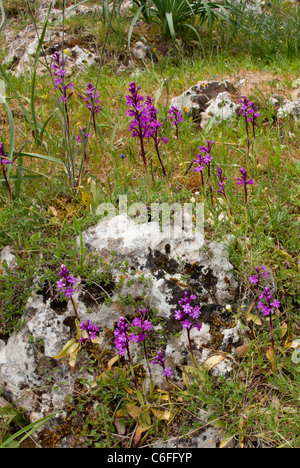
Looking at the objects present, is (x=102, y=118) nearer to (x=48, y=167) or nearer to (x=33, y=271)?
(x=48, y=167)

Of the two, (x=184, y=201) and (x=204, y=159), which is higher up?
(x=204, y=159)

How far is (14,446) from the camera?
74.0 inches

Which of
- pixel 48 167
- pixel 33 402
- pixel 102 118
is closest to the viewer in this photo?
pixel 33 402

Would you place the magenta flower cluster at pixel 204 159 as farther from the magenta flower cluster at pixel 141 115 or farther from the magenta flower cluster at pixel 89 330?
the magenta flower cluster at pixel 89 330

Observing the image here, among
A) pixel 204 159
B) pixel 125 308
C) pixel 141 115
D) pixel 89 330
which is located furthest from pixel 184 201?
pixel 89 330

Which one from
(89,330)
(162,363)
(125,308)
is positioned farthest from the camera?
(125,308)

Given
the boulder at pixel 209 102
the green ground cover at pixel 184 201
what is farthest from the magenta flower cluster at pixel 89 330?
the boulder at pixel 209 102

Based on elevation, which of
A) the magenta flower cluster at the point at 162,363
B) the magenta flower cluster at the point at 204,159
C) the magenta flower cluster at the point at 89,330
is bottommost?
the magenta flower cluster at the point at 162,363

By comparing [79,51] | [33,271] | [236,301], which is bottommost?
[236,301]

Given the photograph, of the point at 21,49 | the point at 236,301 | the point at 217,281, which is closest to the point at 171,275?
the point at 217,281

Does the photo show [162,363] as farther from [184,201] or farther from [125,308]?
[184,201]

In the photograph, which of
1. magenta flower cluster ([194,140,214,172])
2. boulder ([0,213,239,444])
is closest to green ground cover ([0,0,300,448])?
boulder ([0,213,239,444])

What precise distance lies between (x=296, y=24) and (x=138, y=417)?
19.2 feet

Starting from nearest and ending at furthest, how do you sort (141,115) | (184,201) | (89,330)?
(89,330) < (141,115) < (184,201)
